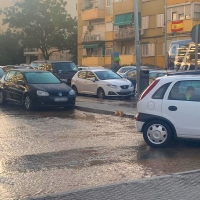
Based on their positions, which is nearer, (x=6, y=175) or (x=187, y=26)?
(x=6, y=175)

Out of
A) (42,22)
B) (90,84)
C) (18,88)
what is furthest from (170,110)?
(42,22)

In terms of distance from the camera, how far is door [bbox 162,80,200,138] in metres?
10.1

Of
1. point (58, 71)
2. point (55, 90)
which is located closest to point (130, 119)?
point (55, 90)

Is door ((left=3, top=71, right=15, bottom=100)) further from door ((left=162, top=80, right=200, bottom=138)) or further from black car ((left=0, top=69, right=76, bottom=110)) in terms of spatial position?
door ((left=162, top=80, right=200, bottom=138))

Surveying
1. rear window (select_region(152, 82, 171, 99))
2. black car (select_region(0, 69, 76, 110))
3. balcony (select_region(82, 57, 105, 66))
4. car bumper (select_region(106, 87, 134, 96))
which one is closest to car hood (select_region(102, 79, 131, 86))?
car bumper (select_region(106, 87, 134, 96))

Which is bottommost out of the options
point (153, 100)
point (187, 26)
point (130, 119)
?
point (130, 119)

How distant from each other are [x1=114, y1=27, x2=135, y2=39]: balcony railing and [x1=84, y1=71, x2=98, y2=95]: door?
88.5 feet

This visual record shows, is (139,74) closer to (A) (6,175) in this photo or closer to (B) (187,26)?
(A) (6,175)

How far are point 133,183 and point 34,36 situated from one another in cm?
5419

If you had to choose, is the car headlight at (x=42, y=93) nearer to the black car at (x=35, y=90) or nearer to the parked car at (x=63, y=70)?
the black car at (x=35, y=90)

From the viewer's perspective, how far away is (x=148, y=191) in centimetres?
697

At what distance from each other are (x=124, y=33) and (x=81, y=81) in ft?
91.2

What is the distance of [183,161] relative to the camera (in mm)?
9312

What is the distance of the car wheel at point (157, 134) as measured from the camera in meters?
10.5
